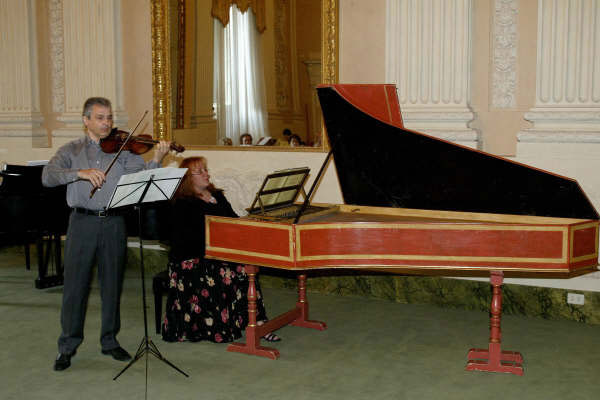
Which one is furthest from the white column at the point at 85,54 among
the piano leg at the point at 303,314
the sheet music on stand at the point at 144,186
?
the sheet music on stand at the point at 144,186

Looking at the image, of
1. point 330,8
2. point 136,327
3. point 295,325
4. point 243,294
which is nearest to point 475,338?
point 295,325

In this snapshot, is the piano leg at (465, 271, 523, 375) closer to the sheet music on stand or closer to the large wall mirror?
the sheet music on stand

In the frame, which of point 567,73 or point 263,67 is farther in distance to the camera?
point 263,67

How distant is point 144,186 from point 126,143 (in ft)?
0.94

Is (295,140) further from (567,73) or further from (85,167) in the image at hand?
(85,167)

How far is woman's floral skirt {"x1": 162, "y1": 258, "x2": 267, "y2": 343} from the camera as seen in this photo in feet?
14.5

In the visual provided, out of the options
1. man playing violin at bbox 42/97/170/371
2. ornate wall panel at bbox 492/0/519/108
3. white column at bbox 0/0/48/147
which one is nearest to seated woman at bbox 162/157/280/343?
man playing violin at bbox 42/97/170/371

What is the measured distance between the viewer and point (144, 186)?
3.65 meters

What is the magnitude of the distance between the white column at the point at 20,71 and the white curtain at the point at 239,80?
2146 mm

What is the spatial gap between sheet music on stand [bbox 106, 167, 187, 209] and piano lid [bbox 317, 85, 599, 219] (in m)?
0.94

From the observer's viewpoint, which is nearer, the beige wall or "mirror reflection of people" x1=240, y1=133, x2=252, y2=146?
the beige wall

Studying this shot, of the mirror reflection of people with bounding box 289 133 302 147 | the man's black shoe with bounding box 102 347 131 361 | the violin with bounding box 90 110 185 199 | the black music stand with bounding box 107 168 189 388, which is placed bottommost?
the man's black shoe with bounding box 102 347 131 361

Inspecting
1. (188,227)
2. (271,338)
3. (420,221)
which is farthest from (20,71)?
(420,221)

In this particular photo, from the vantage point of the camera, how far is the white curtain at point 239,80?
20.0 ft
